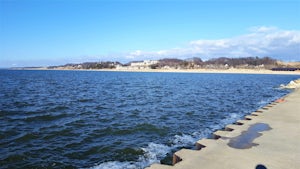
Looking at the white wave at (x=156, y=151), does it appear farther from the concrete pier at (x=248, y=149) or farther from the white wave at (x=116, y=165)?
the concrete pier at (x=248, y=149)

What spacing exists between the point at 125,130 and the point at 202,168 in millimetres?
7992

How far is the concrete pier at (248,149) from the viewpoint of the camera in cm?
616

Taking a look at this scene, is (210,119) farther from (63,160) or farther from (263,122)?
(63,160)

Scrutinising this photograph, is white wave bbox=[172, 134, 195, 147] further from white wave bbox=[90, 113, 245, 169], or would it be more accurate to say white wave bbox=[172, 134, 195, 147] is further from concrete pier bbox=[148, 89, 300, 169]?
concrete pier bbox=[148, 89, 300, 169]

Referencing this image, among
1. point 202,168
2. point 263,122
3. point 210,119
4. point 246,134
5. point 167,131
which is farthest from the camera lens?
point 210,119

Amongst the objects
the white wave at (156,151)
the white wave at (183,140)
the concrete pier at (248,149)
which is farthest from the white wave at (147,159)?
the concrete pier at (248,149)

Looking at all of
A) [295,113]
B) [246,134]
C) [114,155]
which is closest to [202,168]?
[246,134]

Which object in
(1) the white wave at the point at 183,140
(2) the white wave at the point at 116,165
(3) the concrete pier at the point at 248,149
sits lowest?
(2) the white wave at the point at 116,165

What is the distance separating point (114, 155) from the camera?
980 centimetres

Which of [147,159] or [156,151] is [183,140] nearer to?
[156,151]

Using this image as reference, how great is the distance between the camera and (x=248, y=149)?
738cm

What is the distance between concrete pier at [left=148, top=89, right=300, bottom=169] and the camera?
20.2 ft

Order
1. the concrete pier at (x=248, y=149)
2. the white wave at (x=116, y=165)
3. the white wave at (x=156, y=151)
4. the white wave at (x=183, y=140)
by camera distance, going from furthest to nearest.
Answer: the white wave at (x=183, y=140), the white wave at (x=156, y=151), the white wave at (x=116, y=165), the concrete pier at (x=248, y=149)

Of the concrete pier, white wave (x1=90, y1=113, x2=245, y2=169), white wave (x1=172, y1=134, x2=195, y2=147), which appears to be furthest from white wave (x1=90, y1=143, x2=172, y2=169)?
the concrete pier
